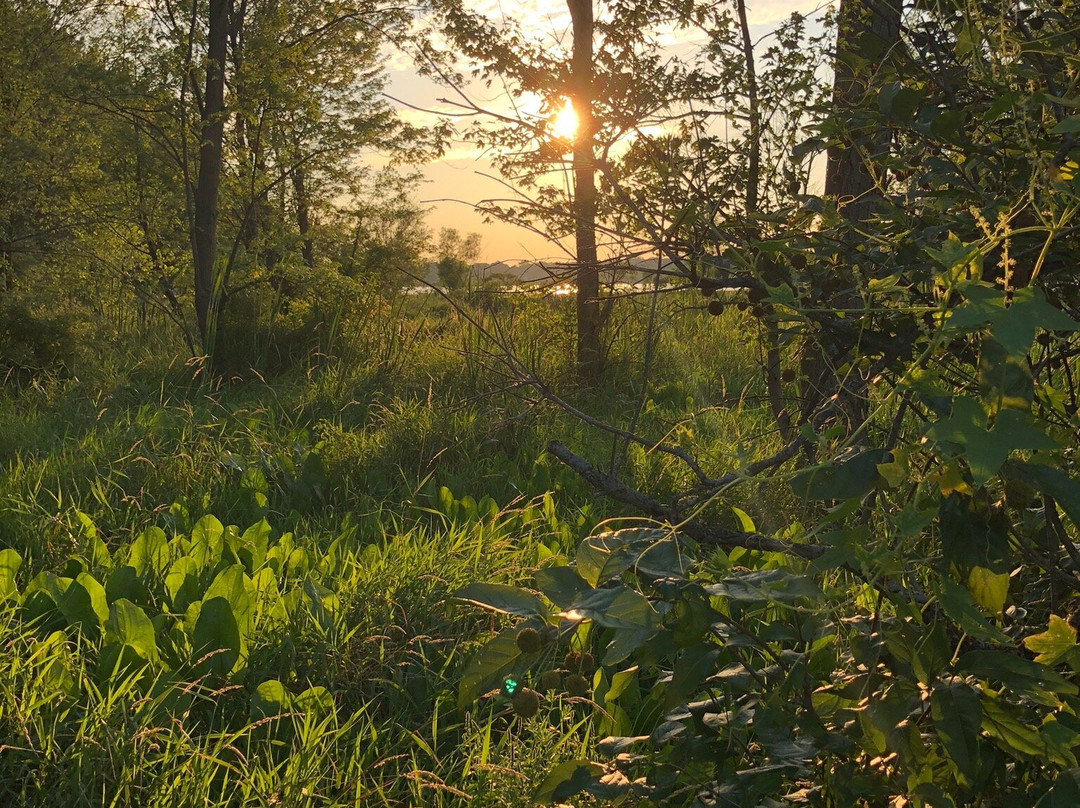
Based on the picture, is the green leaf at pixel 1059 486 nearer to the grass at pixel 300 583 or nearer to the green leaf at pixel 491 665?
the grass at pixel 300 583

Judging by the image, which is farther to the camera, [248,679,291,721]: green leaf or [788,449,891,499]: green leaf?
[248,679,291,721]: green leaf

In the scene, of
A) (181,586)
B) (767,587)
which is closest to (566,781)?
(767,587)

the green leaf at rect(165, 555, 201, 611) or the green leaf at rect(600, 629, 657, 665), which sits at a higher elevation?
the green leaf at rect(600, 629, 657, 665)

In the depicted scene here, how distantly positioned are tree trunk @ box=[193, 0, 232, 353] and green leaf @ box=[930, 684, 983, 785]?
756 centimetres

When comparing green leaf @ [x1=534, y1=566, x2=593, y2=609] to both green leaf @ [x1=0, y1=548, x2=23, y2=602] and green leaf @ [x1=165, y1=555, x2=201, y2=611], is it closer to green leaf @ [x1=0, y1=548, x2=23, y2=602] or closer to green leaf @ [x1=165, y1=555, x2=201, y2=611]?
green leaf @ [x1=165, y1=555, x2=201, y2=611]

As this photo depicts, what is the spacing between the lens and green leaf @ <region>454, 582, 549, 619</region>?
1149 millimetres

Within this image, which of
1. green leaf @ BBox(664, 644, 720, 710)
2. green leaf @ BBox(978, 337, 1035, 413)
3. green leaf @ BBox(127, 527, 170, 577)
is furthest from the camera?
green leaf @ BBox(127, 527, 170, 577)

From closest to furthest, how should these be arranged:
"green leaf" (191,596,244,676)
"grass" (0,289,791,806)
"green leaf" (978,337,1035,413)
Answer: "green leaf" (978,337,1035,413) → "grass" (0,289,791,806) → "green leaf" (191,596,244,676)

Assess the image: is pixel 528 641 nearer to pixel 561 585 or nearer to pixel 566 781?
pixel 561 585

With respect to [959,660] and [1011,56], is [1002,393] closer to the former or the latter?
[959,660]

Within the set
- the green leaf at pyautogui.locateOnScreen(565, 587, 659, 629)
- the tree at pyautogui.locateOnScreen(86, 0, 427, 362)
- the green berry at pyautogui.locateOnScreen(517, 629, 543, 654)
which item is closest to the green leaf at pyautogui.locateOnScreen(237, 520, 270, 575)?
the green berry at pyautogui.locateOnScreen(517, 629, 543, 654)

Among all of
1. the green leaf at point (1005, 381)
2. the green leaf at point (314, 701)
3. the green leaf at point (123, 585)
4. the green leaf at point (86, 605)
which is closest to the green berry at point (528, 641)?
the green leaf at point (1005, 381)

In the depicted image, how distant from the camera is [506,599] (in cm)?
117

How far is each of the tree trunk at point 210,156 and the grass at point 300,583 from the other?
7.52 ft
